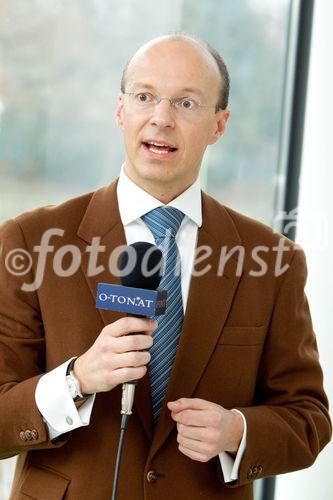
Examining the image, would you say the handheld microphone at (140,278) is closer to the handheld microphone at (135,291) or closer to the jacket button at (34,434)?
the handheld microphone at (135,291)

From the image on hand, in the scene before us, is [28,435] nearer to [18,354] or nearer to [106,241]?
[18,354]

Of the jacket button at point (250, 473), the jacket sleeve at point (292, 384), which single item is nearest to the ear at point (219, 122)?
the jacket sleeve at point (292, 384)

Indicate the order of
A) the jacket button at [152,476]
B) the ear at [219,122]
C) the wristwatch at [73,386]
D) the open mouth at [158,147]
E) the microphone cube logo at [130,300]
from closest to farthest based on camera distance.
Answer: the microphone cube logo at [130,300] → the wristwatch at [73,386] → the jacket button at [152,476] → the open mouth at [158,147] → the ear at [219,122]

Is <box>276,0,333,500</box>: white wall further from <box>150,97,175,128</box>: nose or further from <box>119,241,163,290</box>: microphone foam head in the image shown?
<box>119,241,163,290</box>: microphone foam head

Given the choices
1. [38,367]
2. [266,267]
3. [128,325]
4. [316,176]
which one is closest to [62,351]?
[38,367]

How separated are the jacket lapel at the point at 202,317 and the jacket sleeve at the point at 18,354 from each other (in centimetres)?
27

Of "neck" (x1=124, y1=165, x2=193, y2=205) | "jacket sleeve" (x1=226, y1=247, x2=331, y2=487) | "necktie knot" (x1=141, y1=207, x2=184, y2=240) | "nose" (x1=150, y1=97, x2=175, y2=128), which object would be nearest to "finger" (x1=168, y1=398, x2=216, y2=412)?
"jacket sleeve" (x1=226, y1=247, x2=331, y2=487)

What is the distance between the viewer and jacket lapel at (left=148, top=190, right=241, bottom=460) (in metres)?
1.87

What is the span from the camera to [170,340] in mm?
1911

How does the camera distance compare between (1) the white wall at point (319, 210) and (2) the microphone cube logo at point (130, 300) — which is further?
(1) the white wall at point (319, 210)

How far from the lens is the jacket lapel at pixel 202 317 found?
1865mm

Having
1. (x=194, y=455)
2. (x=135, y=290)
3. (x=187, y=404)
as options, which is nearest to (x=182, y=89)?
(x=135, y=290)

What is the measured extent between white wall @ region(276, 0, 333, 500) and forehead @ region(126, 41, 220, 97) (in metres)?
1.15

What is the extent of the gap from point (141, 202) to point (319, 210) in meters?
1.28
